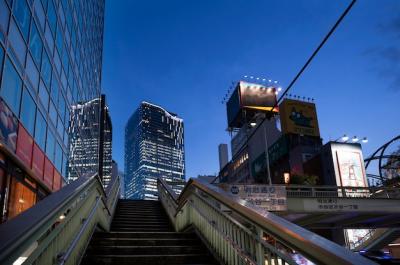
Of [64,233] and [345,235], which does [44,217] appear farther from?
[345,235]

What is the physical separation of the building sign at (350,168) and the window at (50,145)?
124ft

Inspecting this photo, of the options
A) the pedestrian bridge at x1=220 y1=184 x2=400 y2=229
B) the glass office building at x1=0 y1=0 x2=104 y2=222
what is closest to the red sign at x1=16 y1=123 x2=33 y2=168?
the glass office building at x1=0 y1=0 x2=104 y2=222

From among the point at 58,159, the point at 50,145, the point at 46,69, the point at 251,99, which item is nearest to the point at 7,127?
the point at 46,69

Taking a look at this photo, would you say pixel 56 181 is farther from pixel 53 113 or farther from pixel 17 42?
pixel 17 42

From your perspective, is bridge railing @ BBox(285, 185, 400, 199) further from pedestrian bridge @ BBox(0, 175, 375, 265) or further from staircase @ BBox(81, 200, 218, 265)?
staircase @ BBox(81, 200, 218, 265)

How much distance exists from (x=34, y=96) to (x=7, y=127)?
3.59m

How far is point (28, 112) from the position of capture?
1365 centimetres

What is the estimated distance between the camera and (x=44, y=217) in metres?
2.85

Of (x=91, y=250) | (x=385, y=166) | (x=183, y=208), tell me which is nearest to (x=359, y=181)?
(x=385, y=166)

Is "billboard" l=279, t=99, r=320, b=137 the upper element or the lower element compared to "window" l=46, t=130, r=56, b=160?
upper

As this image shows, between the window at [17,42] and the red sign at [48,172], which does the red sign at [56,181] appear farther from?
the window at [17,42]

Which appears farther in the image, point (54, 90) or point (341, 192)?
point (341, 192)

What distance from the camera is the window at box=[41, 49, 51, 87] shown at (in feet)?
52.1

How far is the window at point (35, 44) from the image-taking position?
14086mm
